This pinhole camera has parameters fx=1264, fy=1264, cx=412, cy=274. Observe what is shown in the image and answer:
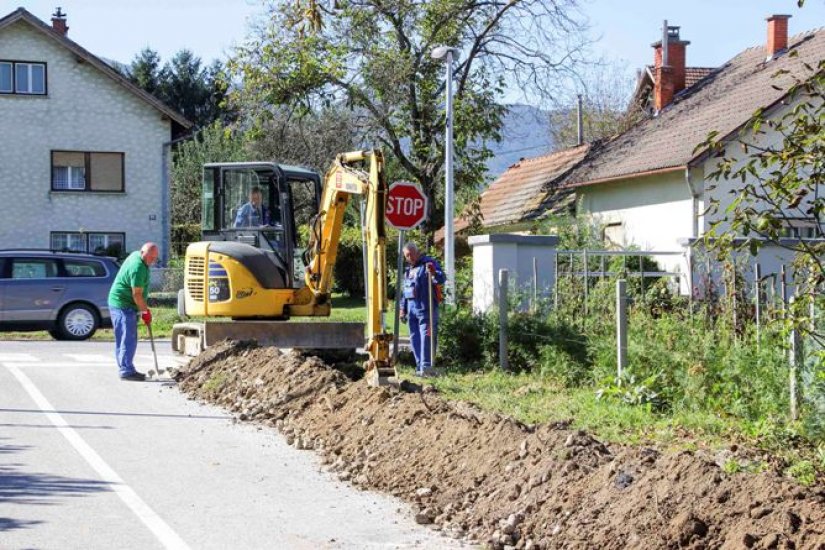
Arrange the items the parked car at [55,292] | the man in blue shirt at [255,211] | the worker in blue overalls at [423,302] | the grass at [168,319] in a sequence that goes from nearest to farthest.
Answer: the worker in blue overalls at [423,302] < the man in blue shirt at [255,211] < the parked car at [55,292] < the grass at [168,319]

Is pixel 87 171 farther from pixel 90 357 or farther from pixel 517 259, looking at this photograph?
pixel 517 259

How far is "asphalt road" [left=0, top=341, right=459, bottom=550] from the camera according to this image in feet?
26.2

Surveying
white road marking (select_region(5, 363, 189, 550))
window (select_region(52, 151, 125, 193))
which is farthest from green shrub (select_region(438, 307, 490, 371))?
window (select_region(52, 151, 125, 193))

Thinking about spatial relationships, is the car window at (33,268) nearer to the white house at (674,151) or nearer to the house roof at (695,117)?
the white house at (674,151)

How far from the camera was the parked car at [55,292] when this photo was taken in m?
24.8

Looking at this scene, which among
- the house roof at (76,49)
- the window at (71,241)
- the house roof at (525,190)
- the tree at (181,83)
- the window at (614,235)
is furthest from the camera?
the tree at (181,83)

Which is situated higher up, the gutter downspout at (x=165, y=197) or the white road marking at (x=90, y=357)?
the gutter downspout at (x=165, y=197)

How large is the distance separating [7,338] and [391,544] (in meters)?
20.1

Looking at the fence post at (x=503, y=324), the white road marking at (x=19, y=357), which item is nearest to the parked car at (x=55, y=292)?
the white road marking at (x=19, y=357)

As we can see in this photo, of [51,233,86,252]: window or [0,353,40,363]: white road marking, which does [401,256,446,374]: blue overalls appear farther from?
[51,233,86,252]: window

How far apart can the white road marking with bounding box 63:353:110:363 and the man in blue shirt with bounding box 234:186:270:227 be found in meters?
3.12

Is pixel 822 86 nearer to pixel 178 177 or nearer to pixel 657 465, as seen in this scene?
pixel 657 465

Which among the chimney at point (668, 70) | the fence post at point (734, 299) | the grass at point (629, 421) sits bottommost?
the grass at point (629, 421)

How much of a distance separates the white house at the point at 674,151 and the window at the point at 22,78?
18724 mm
